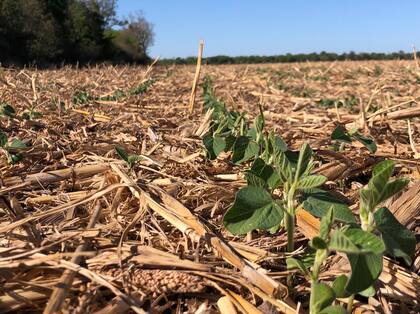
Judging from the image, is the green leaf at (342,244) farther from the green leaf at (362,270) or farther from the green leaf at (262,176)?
the green leaf at (262,176)

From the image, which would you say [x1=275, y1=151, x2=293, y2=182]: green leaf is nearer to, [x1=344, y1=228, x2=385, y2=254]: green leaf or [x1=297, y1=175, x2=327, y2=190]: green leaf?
[x1=297, y1=175, x2=327, y2=190]: green leaf

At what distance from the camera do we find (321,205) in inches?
42.3

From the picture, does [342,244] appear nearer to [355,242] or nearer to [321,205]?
[355,242]

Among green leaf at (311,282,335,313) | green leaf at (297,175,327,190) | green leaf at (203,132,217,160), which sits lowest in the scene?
green leaf at (311,282,335,313)

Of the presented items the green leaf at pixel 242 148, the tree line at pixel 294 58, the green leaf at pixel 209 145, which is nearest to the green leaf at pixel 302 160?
the green leaf at pixel 242 148

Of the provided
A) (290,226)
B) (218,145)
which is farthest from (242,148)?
(290,226)

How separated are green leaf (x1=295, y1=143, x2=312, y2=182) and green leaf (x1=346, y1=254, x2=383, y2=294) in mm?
263

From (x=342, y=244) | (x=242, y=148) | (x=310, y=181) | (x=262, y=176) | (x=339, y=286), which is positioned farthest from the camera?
(x=242, y=148)

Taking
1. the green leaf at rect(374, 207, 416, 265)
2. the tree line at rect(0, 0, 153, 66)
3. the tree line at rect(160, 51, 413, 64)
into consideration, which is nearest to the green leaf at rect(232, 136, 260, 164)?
the green leaf at rect(374, 207, 416, 265)

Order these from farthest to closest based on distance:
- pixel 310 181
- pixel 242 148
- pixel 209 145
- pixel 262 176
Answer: pixel 209 145 → pixel 242 148 → pixel 262 176 → pixel 310 181

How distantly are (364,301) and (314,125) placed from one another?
2020 mm

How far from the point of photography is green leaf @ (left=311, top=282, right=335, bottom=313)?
33.6 inches

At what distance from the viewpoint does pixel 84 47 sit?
32.4 m

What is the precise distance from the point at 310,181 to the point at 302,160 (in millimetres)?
46
